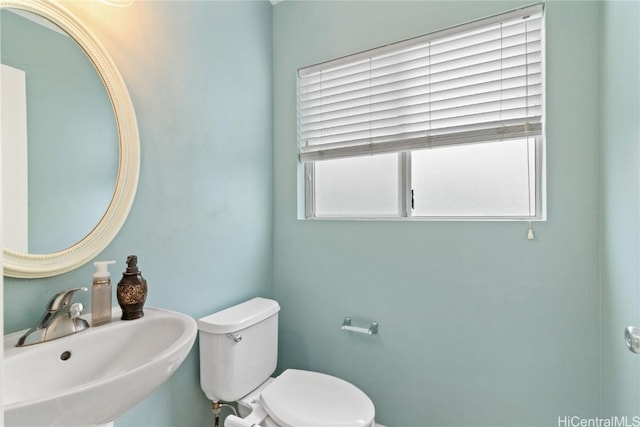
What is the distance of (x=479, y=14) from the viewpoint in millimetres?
1388

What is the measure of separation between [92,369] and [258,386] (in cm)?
75

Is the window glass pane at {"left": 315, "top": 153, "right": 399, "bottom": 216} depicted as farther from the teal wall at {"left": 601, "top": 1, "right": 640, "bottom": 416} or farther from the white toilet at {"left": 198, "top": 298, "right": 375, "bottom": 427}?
the teal wall at {"left": 601, "top": 1, "right": 640, "bottom": 416}

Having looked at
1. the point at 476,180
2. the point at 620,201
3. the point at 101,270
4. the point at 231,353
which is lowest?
the point at 231,353

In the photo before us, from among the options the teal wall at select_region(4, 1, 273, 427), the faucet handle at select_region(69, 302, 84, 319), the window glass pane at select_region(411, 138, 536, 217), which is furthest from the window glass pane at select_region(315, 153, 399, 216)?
the faucet handle at select_region(69, 302, 84, 319)

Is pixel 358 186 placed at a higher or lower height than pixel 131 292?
higher

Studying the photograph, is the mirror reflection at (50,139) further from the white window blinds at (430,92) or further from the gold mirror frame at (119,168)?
the white window blinds at (430,92)

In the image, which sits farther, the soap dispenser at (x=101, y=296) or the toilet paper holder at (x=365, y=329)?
the toilet paper holder at (x=365, y=329)

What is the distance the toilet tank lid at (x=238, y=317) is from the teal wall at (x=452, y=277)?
0.27 meters

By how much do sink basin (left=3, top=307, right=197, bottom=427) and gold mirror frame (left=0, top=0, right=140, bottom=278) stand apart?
0.19m

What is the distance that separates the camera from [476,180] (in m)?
1.48

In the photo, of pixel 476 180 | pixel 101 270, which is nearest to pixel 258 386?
pixel 101 270

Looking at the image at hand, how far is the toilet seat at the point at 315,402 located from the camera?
1.22 metres

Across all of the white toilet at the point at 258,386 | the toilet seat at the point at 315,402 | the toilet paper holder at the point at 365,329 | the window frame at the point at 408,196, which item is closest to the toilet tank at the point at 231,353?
the white toilet at the point at 258,386

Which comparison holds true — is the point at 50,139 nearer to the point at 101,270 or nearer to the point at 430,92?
the point at 101,270
